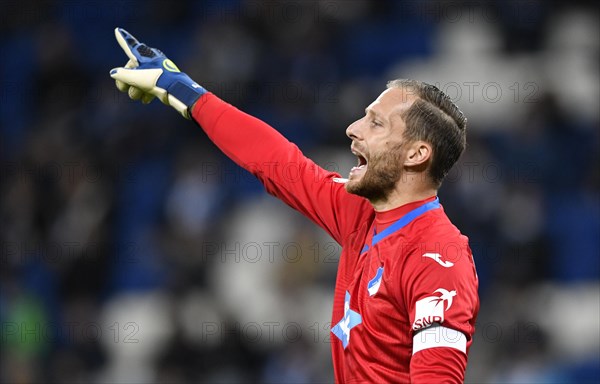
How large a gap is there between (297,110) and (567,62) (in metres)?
2.64

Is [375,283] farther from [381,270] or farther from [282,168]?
[282,168]

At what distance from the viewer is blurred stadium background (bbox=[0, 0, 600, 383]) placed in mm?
7805

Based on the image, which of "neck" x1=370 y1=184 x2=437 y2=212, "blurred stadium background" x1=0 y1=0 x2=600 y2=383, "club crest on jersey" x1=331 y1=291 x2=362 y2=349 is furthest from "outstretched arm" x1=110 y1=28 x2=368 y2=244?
"blurred stadium background" x1=0 y1=0 x2=600 y2=383

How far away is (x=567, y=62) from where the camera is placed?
942cm

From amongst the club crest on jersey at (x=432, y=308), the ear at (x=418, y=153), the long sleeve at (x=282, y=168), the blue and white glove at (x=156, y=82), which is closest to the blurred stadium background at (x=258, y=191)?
the long sleeve at (x=282, y=168)

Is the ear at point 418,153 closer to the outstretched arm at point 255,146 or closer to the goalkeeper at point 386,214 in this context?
the goalkeeper at point 386,214

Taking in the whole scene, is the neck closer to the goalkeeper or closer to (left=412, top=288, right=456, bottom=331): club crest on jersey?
the goalkeeper

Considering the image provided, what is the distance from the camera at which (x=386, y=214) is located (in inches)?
131

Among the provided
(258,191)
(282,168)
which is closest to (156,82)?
(282,168)

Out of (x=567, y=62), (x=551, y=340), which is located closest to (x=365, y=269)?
(x=551, y=340)

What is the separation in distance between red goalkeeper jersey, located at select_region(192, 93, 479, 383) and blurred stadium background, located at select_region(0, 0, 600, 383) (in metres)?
4.05

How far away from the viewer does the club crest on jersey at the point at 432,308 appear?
112 inches

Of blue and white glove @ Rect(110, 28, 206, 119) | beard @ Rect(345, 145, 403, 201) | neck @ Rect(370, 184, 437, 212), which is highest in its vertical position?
blue and white glove @ Rect(110, 28, 206, 119)

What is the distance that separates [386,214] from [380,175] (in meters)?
0.15
